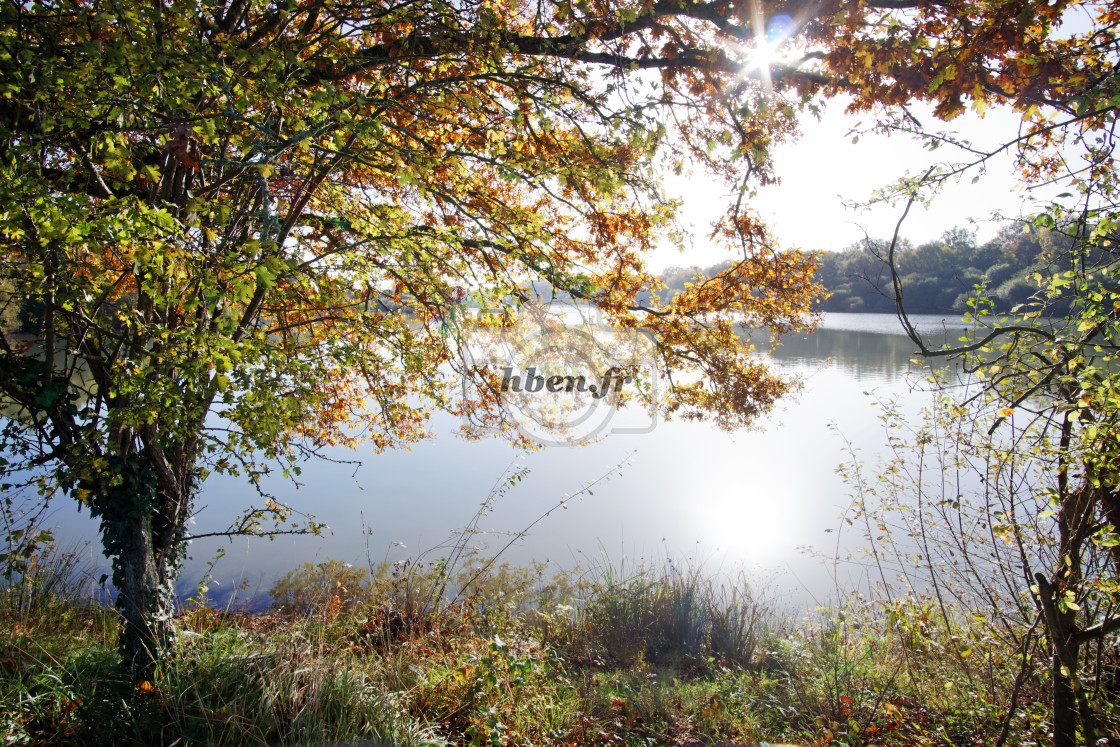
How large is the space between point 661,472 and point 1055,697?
7.35 metres

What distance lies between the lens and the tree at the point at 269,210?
2227 millimetres

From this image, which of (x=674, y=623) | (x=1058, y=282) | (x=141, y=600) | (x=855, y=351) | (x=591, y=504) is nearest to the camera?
(x=1058, y=282)

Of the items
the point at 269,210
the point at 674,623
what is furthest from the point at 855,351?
the point at 269,210

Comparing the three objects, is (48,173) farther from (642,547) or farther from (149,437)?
(642,547)

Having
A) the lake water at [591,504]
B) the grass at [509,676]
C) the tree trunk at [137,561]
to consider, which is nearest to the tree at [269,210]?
the tree trunk at [137,561]

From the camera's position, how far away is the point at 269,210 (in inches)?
94.2

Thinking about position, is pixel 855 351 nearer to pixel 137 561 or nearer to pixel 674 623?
pixel 674 623

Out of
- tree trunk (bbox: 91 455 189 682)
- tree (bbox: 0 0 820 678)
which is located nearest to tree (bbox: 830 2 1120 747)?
tree (bbox: 0 0 820 678)

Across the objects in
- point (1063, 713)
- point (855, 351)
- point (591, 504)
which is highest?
point (855, 351)

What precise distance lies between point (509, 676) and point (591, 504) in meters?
5.20

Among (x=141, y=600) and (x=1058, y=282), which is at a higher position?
(x=1058, y=282)

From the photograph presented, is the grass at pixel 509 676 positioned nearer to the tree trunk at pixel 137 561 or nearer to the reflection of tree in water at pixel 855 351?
the tree trunk at pixel 137 561

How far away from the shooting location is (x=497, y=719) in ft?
8.02

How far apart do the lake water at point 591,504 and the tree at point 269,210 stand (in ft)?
4.47
